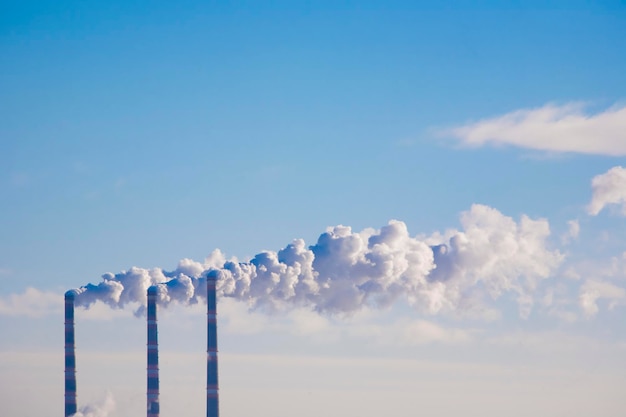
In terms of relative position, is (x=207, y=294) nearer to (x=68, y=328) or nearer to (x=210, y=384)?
(x=210, y=384)

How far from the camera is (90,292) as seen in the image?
4063 inches

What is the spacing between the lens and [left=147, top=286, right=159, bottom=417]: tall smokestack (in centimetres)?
9806

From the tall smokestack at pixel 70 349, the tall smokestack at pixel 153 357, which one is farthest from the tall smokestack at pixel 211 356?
the tall smokestack at pixel 70 349

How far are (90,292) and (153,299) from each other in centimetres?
728

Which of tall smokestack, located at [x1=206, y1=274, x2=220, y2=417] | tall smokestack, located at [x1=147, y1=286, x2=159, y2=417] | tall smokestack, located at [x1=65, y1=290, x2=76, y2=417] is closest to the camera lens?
tall smokestack, located at [x1=206, y1=274, x2=220, y2=417]

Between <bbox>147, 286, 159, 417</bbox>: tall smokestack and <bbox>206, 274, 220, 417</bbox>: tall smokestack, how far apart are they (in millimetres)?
5284

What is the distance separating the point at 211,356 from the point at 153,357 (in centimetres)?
590

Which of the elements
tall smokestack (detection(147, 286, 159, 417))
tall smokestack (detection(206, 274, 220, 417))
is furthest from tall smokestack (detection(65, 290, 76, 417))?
tall smokestack (detection(206, 274, 220, 417))

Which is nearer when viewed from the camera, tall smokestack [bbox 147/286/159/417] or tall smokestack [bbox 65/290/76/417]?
tall smokestack [bbox 147/286/159/417]

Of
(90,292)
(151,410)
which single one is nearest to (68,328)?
(90,292)

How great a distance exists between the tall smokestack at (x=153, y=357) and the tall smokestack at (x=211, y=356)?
5284mm

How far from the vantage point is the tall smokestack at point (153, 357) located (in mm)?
98062

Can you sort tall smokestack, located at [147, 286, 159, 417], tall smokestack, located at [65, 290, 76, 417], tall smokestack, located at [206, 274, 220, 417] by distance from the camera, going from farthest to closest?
tall smokestack, located at [65, 290, 76, 417]
tall smokestack, located at [147, 286, 159, 417]
tall smokestack, located at [206, 274, 220, 417]

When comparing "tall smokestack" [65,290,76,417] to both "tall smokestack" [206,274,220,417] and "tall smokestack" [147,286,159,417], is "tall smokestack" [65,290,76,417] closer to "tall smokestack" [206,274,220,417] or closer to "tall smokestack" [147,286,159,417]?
"tall smokestack" [147,286,159,417]
